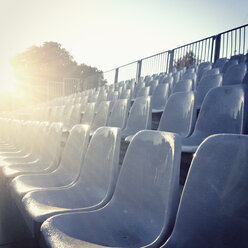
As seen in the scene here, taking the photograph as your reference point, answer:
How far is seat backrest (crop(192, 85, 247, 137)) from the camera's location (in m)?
1.66

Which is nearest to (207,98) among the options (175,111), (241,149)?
(175,111)

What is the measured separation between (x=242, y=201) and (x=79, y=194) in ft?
3.35

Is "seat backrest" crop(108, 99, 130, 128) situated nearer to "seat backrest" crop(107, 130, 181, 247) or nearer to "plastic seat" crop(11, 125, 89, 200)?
"plastic seat" crop(11, 125, 89, 200)

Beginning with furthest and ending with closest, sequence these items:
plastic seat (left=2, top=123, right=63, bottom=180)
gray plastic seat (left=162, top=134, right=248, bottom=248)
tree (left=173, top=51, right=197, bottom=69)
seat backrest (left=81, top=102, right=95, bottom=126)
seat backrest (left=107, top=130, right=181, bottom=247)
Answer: tree (left=173, top=51, right=197, bottom=69) → seat backrest (left=81, top=102, right=95, bottom=126) → plastic seat (left=2, top=123, right=63, bottom=180) → seat backrest (left=107, top=130, right=181, bottom=247) → gray plastic seat (left=162, top=134, right=248, bottom=248)

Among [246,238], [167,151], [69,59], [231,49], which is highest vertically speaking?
[69,59]

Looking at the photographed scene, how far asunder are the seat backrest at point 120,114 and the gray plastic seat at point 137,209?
1623 mm

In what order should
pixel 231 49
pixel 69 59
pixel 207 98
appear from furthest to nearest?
pixel 69 59 → pixel 231 49 → pixel 207 98

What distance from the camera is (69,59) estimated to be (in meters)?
28.2

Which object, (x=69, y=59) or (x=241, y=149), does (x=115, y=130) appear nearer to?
(x=241, y=149)

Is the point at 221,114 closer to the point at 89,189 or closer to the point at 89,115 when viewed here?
the point at 89,189

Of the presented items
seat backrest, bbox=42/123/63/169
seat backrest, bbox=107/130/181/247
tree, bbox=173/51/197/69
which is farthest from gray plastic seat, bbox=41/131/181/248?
tree, bbox=173/51/197/69

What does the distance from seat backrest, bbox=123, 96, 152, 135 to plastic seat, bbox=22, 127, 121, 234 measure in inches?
39.7

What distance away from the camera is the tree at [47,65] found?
26.6m

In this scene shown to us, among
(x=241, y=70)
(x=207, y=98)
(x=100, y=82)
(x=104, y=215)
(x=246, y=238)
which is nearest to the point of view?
(x=246, y=238)
